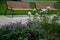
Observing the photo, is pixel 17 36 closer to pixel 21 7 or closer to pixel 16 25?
pixel 16 25

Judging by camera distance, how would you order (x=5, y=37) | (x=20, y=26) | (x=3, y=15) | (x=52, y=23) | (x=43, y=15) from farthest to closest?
(x=3, y=15)
(x=43, y=15)
(x=52, y=23)
(x=20, y=26)
(x=5, y=37)

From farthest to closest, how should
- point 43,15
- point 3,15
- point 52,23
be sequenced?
point 3,15
point 43,15
point 52,23

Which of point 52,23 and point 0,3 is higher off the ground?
point 52,23

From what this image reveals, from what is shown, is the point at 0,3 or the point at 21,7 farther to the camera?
the point at 0,3

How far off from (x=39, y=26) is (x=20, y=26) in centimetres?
40

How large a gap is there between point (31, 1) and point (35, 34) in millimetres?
10294

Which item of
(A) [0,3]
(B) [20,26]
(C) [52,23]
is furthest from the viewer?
(A) [0,3]

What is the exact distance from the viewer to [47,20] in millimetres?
6066

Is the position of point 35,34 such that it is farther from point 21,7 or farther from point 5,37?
point 21,7

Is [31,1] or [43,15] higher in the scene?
[43,15]

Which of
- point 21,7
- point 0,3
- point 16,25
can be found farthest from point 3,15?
point 16,25

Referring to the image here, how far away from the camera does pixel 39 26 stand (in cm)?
544

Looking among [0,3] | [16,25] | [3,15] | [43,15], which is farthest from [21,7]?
[16,25]

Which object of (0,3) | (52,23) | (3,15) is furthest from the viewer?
(0,3)
